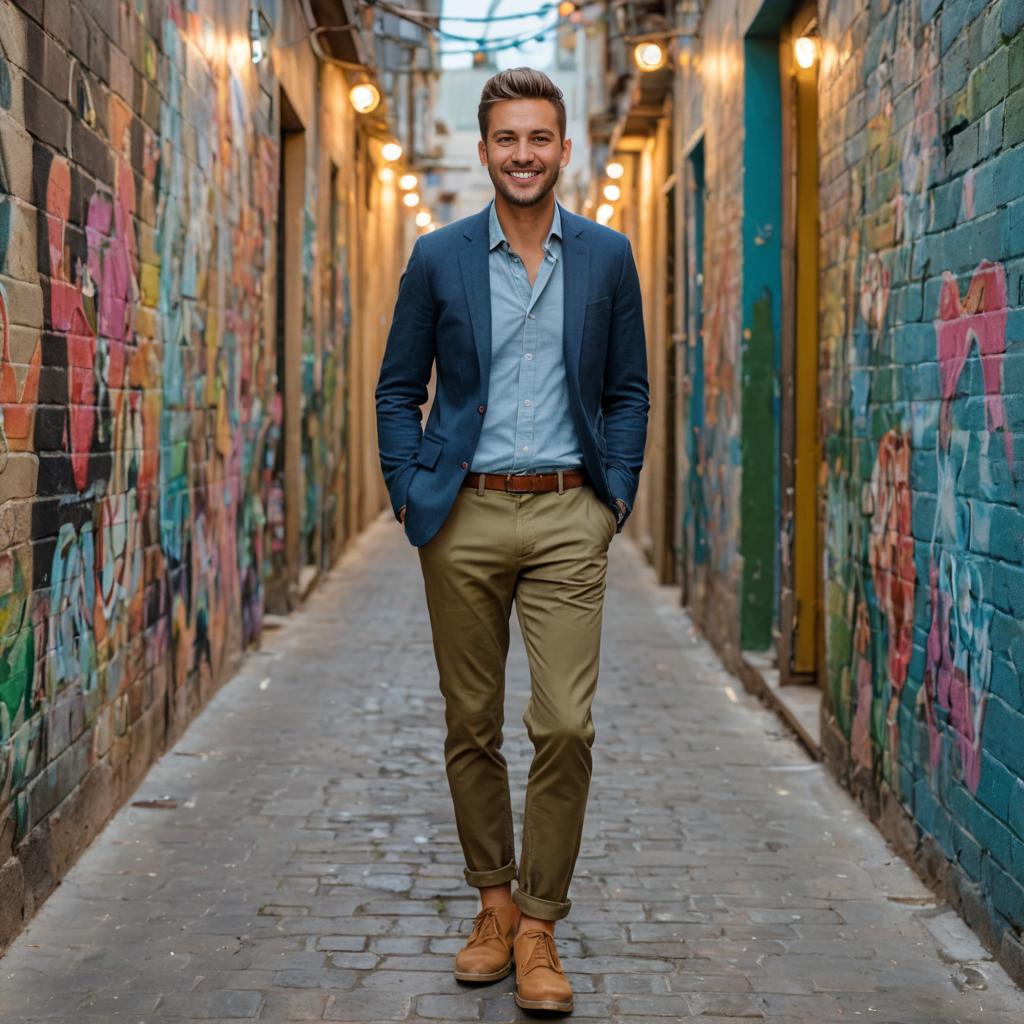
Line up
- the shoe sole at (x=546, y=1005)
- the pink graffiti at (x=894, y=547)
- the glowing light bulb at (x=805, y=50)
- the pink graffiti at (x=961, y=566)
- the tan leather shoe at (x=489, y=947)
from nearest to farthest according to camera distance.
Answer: the shoe sole at (x=546, y=1005), the tan leather shoe at (x=489, y=947), the pink graffiti at (x=961, y=566), the pink graffiti at (x=894, y=547), the glowing light bulb at (x=805, y=50)

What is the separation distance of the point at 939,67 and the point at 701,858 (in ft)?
8.65

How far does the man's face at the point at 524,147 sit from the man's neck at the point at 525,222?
5cm

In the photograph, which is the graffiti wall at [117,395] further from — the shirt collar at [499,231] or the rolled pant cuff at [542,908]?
the rolled pant cuff at [542,908]

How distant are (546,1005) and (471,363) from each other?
1575 millimetres

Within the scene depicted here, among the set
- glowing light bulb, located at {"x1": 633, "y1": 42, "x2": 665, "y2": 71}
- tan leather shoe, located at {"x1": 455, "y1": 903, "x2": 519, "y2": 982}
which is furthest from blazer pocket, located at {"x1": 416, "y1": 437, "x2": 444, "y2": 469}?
glowing light bulb, located at {"x1": 633, "y1": 42, "x2": 665, "y2": 71}

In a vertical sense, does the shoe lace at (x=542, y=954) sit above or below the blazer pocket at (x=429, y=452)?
below

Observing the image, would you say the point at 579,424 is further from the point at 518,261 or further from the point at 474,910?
the point at 474,910

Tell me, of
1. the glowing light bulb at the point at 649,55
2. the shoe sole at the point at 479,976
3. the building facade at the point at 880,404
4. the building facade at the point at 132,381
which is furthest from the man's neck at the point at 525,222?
the glowing light bulb at the point at 649,55

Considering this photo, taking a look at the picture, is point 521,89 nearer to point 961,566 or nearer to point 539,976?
point 961,566

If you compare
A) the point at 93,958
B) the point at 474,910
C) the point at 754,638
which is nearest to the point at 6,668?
the point at 93,958

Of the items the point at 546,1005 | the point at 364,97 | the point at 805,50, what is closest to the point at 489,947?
the point at 546,1005

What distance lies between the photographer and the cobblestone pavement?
3871mm

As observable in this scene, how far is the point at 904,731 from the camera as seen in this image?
5.14 metres

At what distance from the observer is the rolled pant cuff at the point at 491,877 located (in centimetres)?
402
